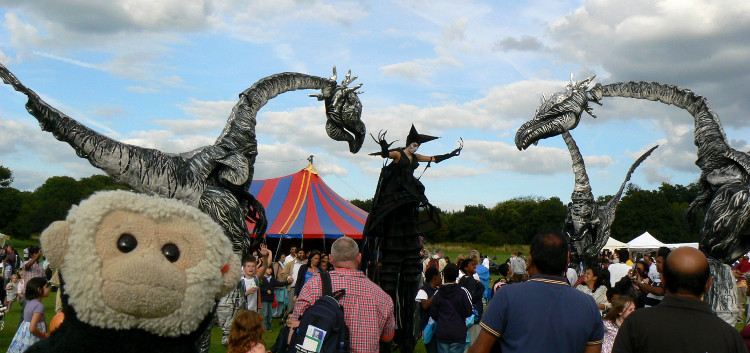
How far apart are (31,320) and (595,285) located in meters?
6.29

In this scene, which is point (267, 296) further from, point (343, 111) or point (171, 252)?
point (171, 252)

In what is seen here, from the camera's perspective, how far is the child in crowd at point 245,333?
4148 millimetres

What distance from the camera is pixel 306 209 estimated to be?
19.7 meters

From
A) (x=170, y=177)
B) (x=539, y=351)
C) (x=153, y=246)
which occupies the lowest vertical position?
(x=539, y=351)

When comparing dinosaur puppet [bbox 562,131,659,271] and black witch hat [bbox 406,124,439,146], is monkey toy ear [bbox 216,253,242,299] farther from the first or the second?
dinosaur puppet [bbox 562,131,659,271]

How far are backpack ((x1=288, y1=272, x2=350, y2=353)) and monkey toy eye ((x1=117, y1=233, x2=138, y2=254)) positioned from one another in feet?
6.70

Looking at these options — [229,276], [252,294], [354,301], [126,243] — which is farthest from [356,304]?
[252,294]

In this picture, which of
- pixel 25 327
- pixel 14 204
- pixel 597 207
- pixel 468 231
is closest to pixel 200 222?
pixel 25 327

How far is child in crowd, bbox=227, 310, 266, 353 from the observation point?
163 inches

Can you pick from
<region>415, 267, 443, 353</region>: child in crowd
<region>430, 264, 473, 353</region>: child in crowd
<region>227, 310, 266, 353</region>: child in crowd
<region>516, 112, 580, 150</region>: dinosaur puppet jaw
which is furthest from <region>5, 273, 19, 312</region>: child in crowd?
<region>516, 112, 580, 150</region>: dinosaur puppet jaw

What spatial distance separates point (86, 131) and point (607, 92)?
5.55 metres

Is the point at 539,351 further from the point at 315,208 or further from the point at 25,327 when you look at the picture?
the point at 315,208

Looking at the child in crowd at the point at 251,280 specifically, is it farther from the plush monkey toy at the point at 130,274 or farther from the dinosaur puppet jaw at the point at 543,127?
the plush monkey toy at the point at 130,274

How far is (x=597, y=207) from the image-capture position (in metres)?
8.77
